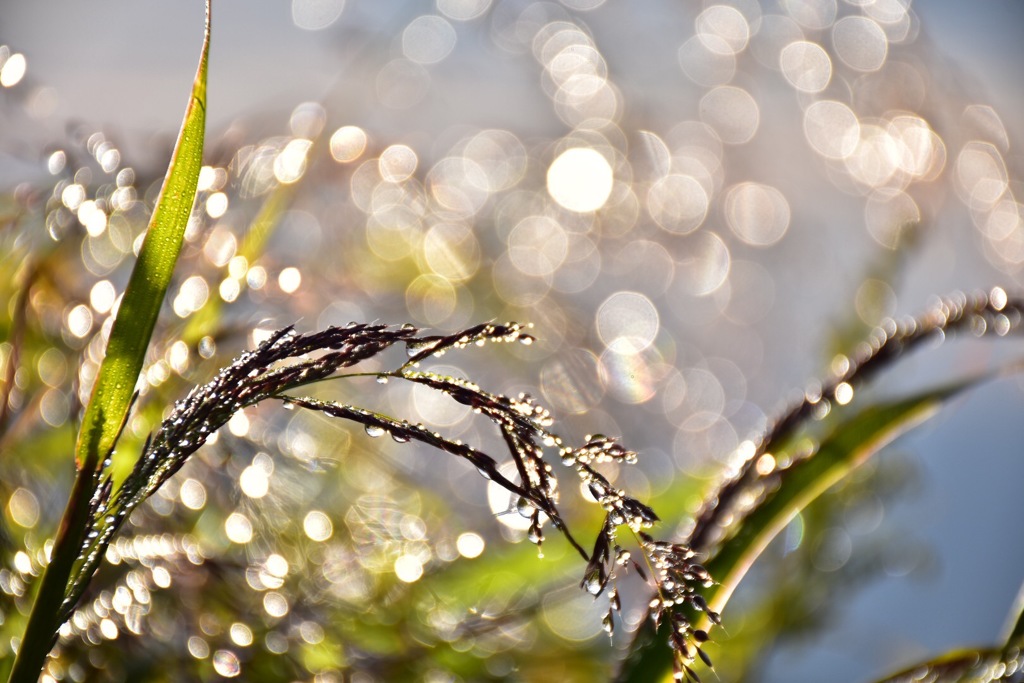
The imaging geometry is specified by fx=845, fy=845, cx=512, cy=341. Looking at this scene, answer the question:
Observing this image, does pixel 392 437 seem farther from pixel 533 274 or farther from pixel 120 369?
pixel 533 274

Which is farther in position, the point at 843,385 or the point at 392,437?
the point at 843,385

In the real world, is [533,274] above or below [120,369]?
above

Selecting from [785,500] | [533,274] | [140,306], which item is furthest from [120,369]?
[533,274]

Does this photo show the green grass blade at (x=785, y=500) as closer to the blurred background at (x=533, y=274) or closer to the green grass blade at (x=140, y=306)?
the blurred background at (x=533, y=274)

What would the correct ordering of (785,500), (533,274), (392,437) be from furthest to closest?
1. (533,274)
2. (785,500)
3. (392,437)

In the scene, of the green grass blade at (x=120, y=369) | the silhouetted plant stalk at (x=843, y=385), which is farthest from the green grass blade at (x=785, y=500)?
the green grass blade at (x=120, y=369)

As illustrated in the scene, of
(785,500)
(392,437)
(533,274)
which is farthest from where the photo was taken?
(533,274)
